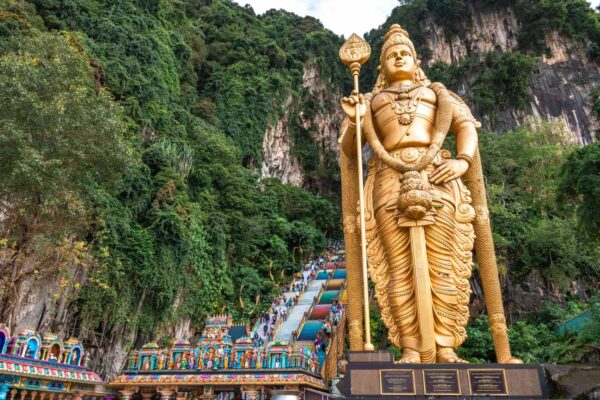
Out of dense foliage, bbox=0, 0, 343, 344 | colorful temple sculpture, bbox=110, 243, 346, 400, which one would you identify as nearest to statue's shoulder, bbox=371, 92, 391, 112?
colorful temple sculpture, bbox=110, 243, 346, 400

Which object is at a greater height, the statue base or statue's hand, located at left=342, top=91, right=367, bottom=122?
statue's hand, located at left=342, top=91, right=367, bottom=122

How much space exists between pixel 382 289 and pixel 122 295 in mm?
8810

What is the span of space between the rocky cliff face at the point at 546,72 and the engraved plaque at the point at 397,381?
25.6 metres

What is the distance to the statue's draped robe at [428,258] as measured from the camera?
429 cm

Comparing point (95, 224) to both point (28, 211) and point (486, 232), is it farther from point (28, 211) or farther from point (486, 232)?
point (486, 232)

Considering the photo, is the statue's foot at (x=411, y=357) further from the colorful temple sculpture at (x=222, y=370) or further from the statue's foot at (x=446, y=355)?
the colorful temple sculpture at (x=222, y=370)

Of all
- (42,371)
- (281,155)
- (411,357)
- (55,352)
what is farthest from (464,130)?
(281,155)

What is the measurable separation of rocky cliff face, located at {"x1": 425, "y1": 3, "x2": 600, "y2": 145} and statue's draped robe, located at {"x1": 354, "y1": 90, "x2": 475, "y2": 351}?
948 inches

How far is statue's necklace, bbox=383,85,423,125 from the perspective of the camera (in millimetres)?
4852

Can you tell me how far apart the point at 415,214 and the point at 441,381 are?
4.95ft

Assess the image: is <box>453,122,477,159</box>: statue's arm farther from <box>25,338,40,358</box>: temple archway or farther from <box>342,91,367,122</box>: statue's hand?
<box>25,338,40,358</box>: temple archway

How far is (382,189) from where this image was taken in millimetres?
4734

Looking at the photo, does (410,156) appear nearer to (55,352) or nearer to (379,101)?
(379,101)

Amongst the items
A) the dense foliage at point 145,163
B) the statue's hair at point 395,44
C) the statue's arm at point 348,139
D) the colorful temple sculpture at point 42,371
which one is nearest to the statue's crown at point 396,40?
the statue's hair at point 395,44
